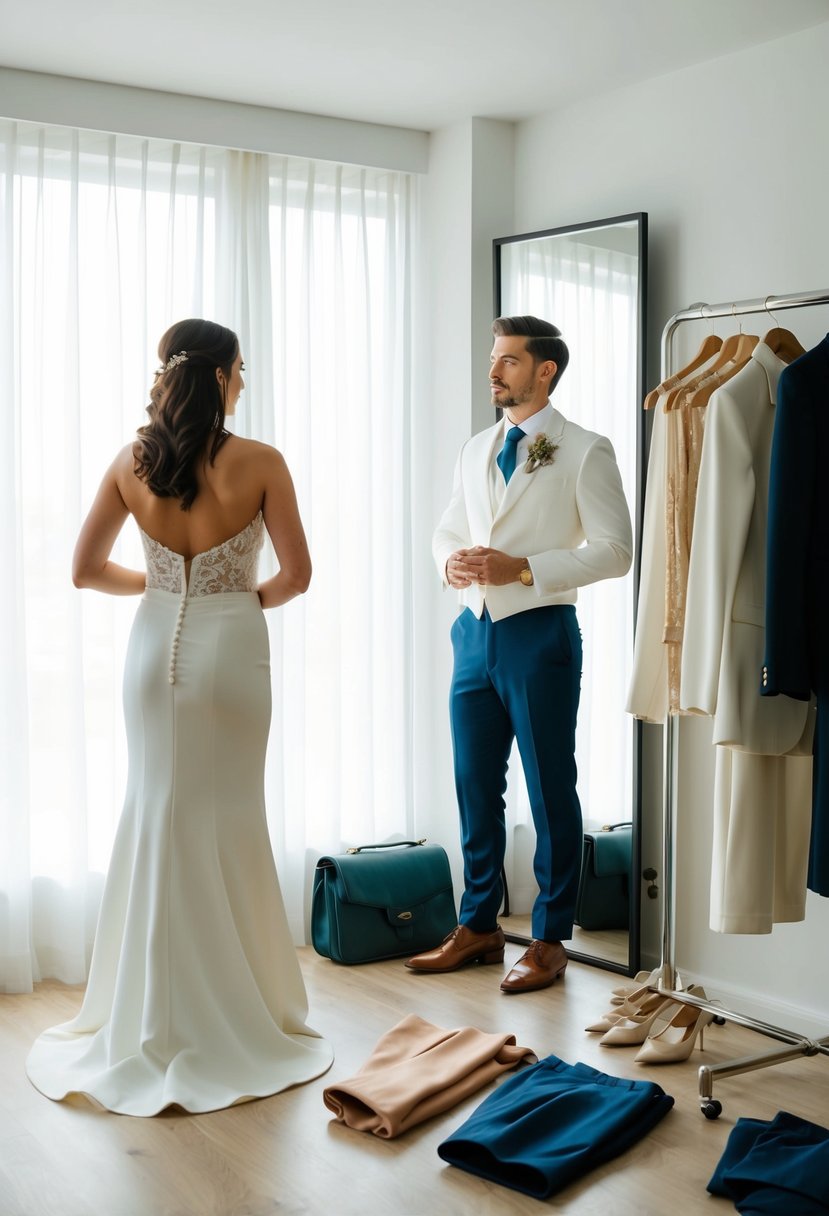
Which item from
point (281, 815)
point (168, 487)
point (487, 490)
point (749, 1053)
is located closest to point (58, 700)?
point (281, 815)

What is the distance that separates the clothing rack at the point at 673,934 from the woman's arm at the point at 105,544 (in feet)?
4.84

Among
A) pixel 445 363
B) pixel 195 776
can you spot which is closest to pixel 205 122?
pixel 445 363

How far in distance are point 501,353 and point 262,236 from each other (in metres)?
0.96

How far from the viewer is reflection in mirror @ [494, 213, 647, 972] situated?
396cm

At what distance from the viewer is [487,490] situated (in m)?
3.94

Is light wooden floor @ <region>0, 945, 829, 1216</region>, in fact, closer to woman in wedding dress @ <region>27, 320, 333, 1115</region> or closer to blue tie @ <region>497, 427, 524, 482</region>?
woman in wedding dress @ <region>27, 320, 333, 1115</region>

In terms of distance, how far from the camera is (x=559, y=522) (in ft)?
12.5

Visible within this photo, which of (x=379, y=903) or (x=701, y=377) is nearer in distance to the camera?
(x=701, y=377)

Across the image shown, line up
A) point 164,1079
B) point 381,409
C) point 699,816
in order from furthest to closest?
1. point 381,409
2. point 699,816
3. point 164,1079

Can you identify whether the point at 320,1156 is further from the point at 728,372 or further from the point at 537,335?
the point at 537,335

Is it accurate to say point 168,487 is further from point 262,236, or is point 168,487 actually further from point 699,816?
point 699,816

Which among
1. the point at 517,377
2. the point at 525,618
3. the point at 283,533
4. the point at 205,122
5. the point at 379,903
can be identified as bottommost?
the point at 379,903

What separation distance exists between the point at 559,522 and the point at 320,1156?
191cm

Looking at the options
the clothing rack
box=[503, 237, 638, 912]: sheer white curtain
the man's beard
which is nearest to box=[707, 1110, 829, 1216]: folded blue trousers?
the clothing rack
